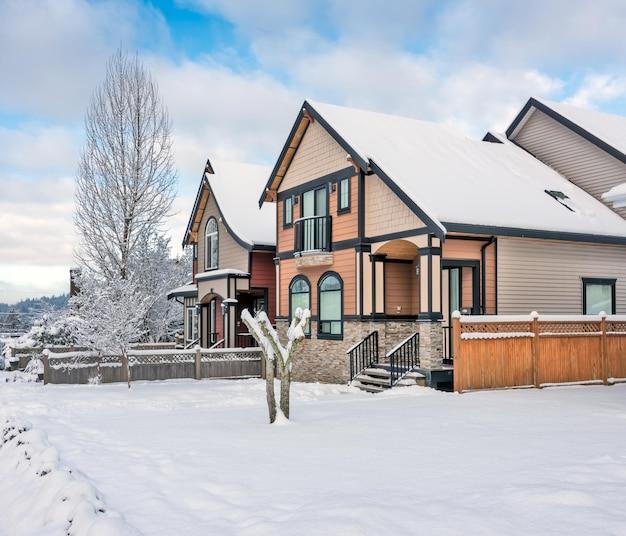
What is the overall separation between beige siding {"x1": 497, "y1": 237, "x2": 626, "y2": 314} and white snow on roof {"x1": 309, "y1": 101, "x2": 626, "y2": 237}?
717 millimetres

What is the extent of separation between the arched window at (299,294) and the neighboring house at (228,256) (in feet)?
11.1

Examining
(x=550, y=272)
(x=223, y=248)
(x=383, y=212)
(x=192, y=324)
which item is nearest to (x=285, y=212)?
(x=223, y=248)

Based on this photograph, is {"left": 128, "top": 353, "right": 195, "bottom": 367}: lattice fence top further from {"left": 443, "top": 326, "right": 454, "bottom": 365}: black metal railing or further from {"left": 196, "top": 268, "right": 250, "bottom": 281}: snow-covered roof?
{"left": 443, "top": 326, "right": 454, "bottom": 365}: black metal railing

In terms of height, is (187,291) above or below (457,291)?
above

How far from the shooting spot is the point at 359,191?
1961cm

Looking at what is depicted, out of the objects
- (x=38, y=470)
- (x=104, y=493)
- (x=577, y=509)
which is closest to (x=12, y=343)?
(x=38, y=470)

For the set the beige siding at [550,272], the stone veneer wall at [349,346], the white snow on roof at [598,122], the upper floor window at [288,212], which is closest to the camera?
the stone veneer wall at [349,346]

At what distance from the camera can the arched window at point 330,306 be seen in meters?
20.5

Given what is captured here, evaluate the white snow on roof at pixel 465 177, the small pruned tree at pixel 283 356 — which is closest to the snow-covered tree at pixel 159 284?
the white snow on roof at pixel 465 177

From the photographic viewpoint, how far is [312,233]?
71.1ft

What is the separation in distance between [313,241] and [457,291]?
5.36 metres

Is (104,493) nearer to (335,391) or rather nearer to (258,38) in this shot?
(335,391)

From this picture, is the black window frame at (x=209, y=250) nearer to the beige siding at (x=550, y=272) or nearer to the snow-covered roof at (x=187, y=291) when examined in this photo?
the snow-covered roof at (x=187, y=291)

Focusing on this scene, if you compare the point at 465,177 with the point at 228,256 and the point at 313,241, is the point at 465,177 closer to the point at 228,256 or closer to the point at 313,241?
the point at 313,241
